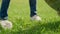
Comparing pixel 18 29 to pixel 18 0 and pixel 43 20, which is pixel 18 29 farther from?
pixel 18 0

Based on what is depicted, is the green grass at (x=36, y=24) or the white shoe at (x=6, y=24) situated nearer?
the green grass at (x=36, y=24)

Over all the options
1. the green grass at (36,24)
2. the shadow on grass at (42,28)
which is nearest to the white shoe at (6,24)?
the green grass at (36,24)

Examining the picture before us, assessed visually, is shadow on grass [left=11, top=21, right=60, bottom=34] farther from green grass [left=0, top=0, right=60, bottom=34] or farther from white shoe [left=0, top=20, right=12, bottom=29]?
white shoe [left=0, top=20, right=12, bottom=29]

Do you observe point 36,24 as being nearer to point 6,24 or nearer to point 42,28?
point 42,28

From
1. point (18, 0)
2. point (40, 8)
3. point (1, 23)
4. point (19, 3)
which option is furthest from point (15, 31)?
point (18, 0)

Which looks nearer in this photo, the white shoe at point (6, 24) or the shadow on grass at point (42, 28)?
the shadow on grass at point (42, 28)

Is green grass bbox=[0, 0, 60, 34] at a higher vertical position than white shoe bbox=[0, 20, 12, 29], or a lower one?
lower

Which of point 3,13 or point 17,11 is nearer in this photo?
point 3,13

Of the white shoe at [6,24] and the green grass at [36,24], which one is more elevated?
the white shoe at [6,24]

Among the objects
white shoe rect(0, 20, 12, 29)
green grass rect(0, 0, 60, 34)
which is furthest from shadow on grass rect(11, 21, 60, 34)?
white shoe rect(0, 20, 12, 29)

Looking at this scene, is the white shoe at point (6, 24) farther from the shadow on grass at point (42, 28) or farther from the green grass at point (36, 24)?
the shadow on grass at point (42, 28)

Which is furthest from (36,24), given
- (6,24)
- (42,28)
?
(6,24)

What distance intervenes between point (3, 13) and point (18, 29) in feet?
1.44

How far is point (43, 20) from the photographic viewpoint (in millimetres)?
4328
